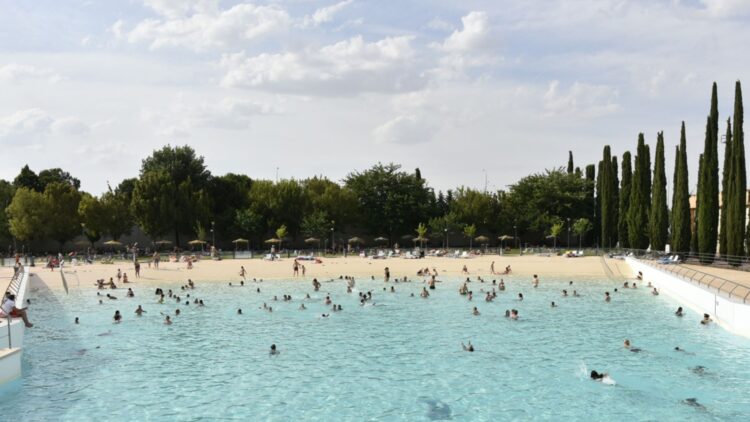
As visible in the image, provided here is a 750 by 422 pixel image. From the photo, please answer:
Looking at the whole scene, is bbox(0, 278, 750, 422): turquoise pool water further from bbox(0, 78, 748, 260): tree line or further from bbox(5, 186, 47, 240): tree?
bbox(5, 186, 47, 240): tree

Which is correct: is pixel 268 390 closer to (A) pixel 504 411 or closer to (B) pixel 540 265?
(A) pixel 504 411

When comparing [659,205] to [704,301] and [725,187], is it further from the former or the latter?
[704,301]

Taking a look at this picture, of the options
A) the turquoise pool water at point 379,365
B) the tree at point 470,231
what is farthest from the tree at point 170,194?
the turquoise pool water at point 379,365

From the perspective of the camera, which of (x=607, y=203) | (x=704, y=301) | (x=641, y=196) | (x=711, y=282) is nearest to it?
(x=704, y=301)

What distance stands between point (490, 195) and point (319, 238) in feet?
92.1

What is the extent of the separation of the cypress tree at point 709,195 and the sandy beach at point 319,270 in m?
6.39

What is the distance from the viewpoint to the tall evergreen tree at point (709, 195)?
50519 millimetres

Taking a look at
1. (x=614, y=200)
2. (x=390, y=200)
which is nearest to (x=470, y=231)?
(x=390, y=200)

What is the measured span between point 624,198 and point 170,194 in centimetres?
5395

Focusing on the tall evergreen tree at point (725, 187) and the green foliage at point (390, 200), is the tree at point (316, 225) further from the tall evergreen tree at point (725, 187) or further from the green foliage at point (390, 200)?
the tall evergreen tree at point (725, 187)

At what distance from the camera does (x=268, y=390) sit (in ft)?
64.1

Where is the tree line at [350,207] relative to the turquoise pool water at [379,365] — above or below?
above

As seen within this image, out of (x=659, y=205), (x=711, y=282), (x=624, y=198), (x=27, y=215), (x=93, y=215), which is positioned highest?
(x=624, y=198)

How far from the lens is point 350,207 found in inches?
3425
